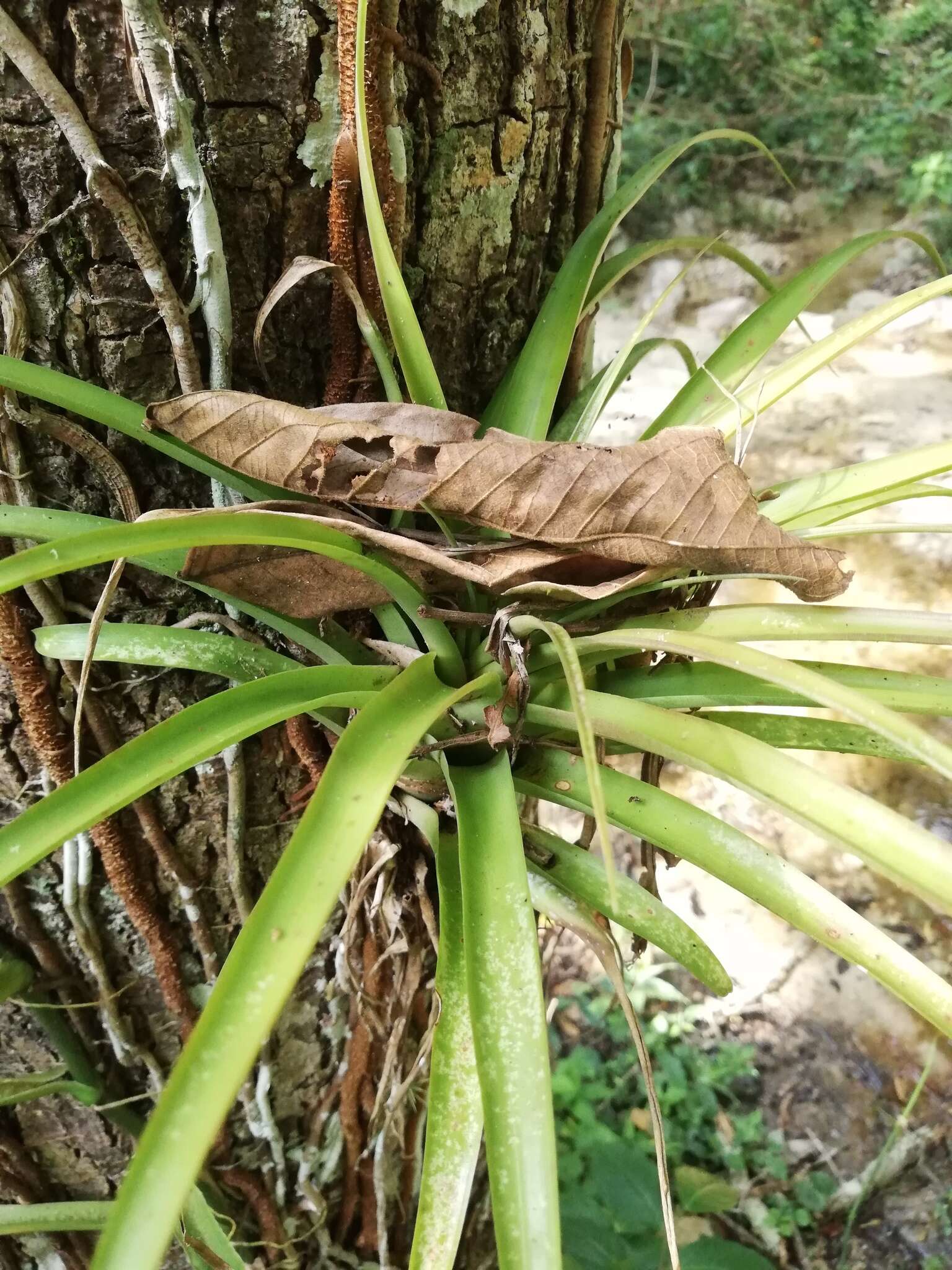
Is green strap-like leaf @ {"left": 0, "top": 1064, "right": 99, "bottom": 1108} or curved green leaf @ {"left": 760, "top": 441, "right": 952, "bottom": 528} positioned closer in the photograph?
curved green leaf @ {"left": 760, "top": 441, "right": 952, "bottom": 528}

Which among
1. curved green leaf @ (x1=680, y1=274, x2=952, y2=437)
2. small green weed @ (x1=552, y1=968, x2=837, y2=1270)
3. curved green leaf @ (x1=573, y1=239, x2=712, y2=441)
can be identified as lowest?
small green weed @ (x1=552, y1=968, x2=837, y2=1270)

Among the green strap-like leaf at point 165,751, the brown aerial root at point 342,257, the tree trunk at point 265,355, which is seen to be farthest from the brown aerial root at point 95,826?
the brown aerial root at point 342,257

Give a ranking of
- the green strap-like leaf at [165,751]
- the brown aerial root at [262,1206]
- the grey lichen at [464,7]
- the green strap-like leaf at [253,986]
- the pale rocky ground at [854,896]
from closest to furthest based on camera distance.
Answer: the green strap-like leaf at [253,986]
the green strap-like leaf at [165,751]
the grey lichen at [464,7]
the brown aerial root at [262,1206]
the pale rocky ground at [854,896]

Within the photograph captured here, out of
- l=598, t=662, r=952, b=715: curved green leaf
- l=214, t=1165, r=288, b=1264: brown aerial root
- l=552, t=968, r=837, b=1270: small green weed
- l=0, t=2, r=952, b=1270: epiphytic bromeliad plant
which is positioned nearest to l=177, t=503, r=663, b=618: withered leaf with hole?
l=0, t=2, r=952, b=1270: epiphytic bromeliad plant

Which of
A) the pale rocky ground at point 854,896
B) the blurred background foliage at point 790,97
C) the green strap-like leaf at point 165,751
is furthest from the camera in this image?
the blurred background foliage at point 790,97

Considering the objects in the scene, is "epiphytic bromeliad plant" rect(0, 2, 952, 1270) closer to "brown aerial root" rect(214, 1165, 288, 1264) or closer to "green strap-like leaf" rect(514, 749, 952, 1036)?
"green strap-like leaf" rect(514, 749, 952, 1036)

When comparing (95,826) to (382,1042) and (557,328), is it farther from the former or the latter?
(557,328)

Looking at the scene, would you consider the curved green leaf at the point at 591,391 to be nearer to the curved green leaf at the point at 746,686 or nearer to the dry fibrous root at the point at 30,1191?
the curved green leaf at the point at 746,686
